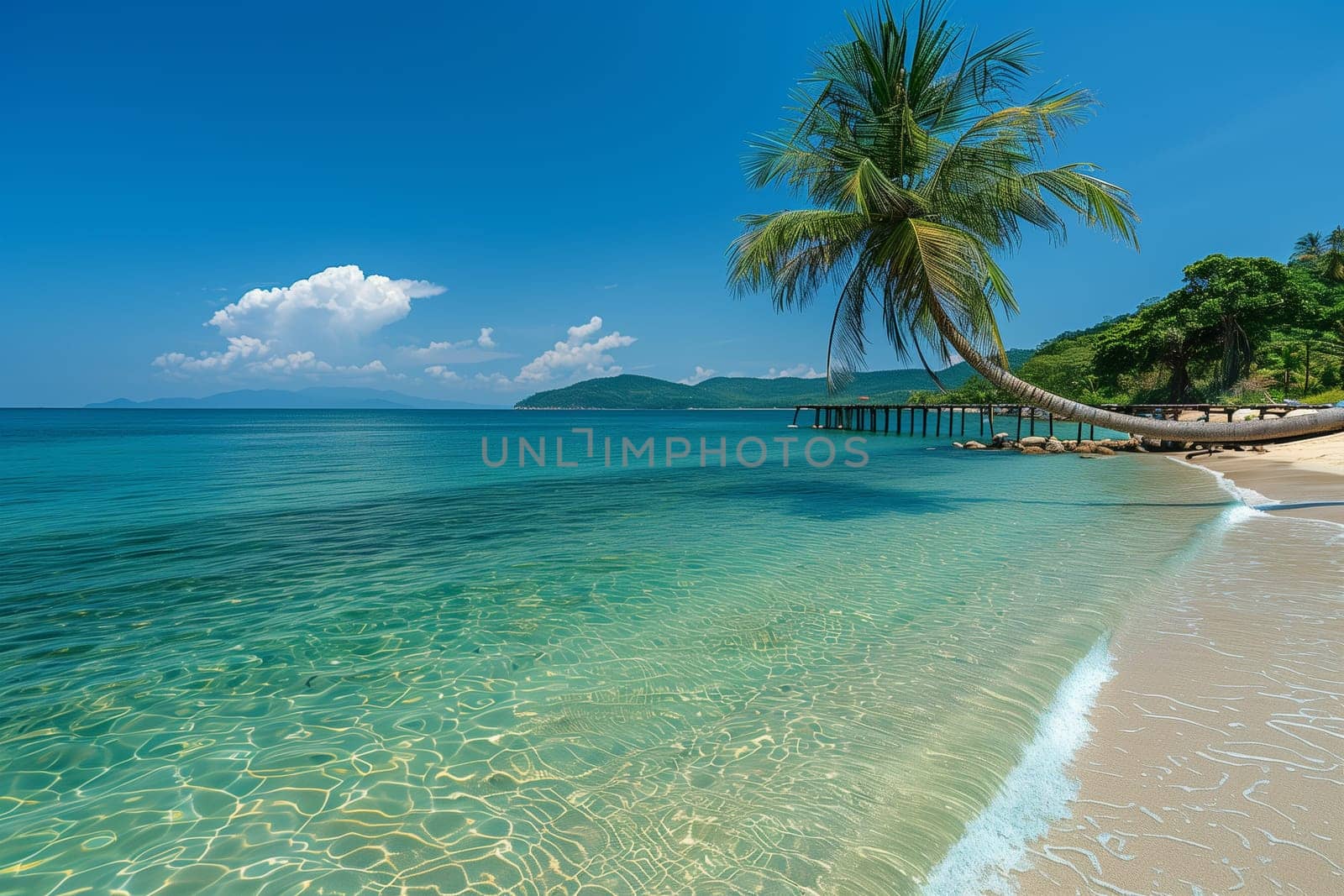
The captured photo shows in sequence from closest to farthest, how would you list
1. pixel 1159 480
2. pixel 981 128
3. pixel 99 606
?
1. pixel 99 606
2. pixel 981 128
3. pixel 1159 480

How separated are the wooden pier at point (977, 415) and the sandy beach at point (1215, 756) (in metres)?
8.63

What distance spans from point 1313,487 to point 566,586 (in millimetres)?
15708

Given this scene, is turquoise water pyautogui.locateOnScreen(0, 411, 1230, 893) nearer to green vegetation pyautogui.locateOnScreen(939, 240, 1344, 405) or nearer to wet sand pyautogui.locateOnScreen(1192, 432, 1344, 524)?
wet sand pyautogui.locateOnScreen(1192, 432, 1344, 524)

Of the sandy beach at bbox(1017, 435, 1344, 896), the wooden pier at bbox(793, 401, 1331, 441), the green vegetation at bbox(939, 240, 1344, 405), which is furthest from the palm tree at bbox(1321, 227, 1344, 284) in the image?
the sandy beach at bbox(1017, 435, 1344, 896)

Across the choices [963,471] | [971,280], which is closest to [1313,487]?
[963,471]

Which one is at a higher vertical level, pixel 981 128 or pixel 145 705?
pixel 981 128

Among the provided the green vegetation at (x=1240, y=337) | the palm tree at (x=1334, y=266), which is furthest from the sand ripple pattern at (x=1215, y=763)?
the palm tree at (x=1334, y=266)

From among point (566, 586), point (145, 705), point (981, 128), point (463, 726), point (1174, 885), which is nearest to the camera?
point (1174, 885)

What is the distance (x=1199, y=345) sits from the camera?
144 ft

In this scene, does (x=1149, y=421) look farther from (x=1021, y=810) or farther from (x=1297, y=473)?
(x=1021, y=810)

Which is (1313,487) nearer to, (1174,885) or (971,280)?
(971,280)

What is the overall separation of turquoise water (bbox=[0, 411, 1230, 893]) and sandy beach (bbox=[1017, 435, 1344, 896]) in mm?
400

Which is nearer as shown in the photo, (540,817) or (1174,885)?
(1174,885)

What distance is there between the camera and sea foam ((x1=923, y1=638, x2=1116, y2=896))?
8.00 feet
